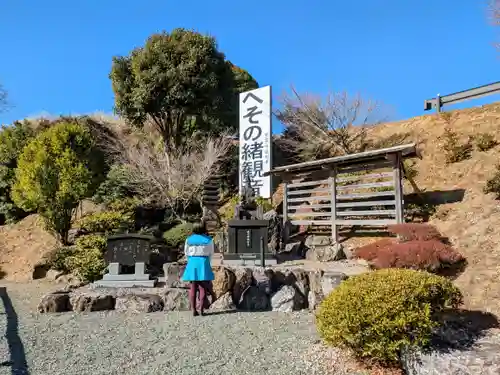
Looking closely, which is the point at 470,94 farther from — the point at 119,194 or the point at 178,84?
the point at 119,194

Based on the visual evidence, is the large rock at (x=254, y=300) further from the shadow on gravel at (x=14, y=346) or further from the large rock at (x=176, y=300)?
the shadow on gravel at (x=14, y=346)

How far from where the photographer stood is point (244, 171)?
14898 mm

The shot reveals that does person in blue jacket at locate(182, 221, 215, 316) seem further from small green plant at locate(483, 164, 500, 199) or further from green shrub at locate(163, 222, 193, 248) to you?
small green plant at locate(483, 164, 500, 199)

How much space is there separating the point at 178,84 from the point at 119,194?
535cm

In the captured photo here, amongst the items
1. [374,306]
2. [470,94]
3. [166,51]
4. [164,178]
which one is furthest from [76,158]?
[470,94]

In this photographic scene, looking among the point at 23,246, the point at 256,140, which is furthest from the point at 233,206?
the point at 23,246

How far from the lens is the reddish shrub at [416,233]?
8.95m

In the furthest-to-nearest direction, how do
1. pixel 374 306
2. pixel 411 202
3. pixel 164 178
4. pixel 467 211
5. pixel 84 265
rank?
1. pixel 164 178
2. pixel 411 202
3. pixel 467 211
4. pixel 84 265
5. pixel 374 306

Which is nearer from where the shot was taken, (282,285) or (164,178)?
(282,285)

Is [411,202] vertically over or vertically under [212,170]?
under

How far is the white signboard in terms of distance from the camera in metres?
14.5

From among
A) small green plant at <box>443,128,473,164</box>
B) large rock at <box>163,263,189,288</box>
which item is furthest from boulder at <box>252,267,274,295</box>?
small green plant at <box>443,128,473,164</box>

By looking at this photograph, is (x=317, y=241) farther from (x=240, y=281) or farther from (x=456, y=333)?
(x=456, y=333)

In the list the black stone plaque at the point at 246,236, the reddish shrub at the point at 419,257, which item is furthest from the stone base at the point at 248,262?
the reddish shrub at the point at 419,257
